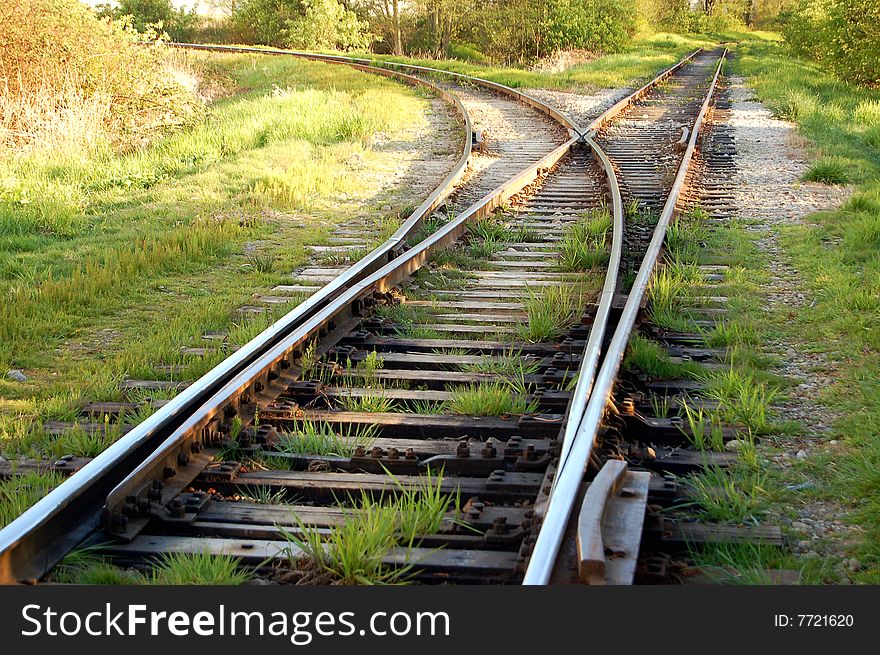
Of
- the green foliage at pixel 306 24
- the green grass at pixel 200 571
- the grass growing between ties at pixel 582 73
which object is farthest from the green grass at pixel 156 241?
the green foliage at pixel 306 24

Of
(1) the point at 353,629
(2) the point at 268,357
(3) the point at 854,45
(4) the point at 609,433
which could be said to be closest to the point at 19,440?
(2) the point at 268,357

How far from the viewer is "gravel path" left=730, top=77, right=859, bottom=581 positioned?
3352 millimetres

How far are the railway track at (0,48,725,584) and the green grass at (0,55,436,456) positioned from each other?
23.2 inches

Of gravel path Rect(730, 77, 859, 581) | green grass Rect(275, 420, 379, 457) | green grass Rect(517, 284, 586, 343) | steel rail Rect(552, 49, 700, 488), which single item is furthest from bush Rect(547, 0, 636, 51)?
green grass Rect(275, 420, 379, 457)

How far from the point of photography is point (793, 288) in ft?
21.0

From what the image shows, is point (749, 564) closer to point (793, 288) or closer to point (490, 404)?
point (490, 404)

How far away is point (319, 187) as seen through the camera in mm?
10367

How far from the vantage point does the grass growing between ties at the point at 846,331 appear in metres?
3.44

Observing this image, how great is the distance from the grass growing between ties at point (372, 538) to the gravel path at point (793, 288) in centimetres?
126

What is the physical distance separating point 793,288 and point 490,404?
3.14 metres

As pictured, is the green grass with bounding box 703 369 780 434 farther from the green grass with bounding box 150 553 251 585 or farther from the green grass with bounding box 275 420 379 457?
the green grass with bounding box 150 553 251 585

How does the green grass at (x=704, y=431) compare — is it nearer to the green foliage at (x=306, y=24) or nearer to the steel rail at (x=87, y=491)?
the steel rail at (x=87, y=491)

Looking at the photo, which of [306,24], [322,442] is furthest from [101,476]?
[306,24]

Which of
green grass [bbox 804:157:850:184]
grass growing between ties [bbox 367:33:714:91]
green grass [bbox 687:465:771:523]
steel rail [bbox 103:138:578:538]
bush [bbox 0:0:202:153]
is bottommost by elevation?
green grass [bbox 687:465:771:523]
